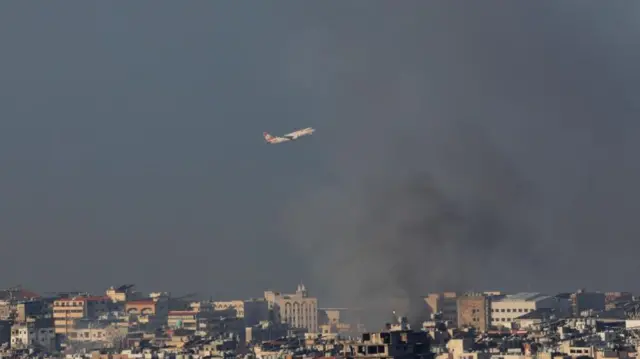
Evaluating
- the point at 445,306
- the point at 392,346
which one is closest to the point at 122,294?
the point at 445,306

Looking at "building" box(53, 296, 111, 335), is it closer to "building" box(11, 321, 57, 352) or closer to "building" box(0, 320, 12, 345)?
"building" box(0, 320, 12, 345)

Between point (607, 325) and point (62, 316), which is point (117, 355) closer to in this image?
point (607, 325)

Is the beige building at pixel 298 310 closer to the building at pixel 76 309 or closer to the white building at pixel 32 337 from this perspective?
the building at pixel 76 309

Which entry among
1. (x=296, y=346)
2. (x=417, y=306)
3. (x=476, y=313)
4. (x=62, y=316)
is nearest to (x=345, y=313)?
(x=476, y=313)

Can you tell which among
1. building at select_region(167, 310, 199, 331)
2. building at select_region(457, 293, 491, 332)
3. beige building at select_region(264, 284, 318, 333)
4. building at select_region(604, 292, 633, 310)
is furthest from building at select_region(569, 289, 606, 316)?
building at select_region(167, 310, 199, 331)

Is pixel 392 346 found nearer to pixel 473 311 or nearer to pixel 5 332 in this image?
pixel 473 311

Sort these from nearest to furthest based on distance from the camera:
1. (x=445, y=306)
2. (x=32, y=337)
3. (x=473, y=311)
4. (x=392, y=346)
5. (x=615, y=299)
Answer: (x=392, y=346) → (x=445, y=306) → (x=32, y=337) → (x=473, y=311) → (x=615, y=299)

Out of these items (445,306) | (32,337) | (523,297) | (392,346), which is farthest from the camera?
(523,297)
